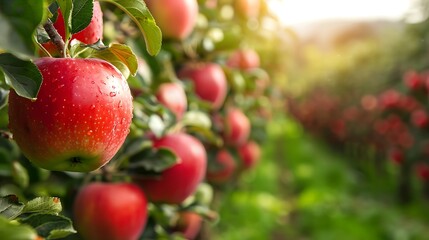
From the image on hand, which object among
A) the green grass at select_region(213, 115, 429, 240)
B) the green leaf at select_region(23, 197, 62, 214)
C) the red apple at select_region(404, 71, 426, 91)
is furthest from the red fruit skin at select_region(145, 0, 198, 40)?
the red apple at select_region(404, 71, 426, 91)

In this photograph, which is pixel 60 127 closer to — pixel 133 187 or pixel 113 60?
pixel 113 60

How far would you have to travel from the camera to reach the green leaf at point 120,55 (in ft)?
2.92

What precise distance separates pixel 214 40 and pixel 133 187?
4.08 feet

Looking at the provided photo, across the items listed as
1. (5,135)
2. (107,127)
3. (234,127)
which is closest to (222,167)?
(234,127)

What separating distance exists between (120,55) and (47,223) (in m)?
0.28

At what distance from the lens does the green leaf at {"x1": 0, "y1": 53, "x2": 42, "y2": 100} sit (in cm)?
72

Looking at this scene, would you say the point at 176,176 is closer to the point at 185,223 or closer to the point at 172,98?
the point at 172,98

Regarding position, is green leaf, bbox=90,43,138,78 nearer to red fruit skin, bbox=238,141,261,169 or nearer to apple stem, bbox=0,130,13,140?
apple stem, bbox=0,130,13,140

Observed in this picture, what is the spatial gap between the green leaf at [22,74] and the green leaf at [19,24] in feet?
0.36

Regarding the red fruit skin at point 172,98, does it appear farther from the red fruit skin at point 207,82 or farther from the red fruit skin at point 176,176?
the red fruit skin at point 207,82

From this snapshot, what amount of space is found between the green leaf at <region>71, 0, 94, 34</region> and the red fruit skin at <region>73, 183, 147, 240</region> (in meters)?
0.65

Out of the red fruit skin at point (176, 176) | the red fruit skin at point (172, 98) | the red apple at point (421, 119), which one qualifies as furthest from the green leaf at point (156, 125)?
the red apple at point (421, 119)

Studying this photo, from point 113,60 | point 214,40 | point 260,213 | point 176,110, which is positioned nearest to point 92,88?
point 113,60

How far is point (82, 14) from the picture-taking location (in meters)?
0.86
